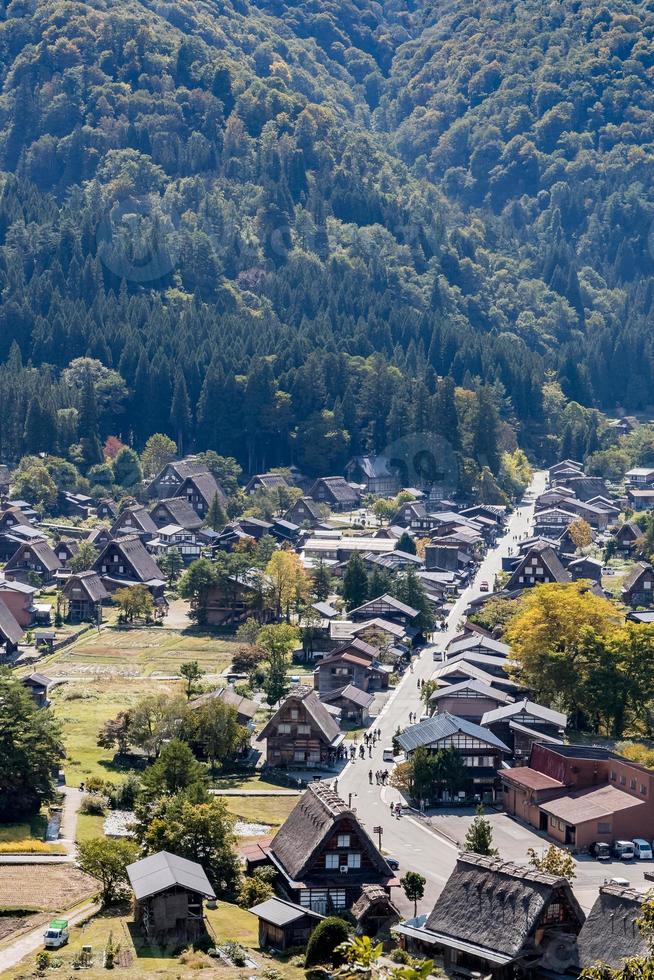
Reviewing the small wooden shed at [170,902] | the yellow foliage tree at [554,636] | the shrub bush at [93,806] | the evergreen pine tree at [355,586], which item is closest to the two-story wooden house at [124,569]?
the evergreen pine tree at [355,586]

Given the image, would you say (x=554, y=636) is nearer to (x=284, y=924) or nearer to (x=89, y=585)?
(x=284, y=924)

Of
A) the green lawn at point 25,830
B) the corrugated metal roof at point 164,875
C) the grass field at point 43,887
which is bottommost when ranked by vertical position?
the grass field at point 43,887

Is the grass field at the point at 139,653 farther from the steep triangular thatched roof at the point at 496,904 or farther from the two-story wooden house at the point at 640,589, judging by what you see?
the steep triangular thatched roof at the point at 496,904

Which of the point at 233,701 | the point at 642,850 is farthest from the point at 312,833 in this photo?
the point at 233,701

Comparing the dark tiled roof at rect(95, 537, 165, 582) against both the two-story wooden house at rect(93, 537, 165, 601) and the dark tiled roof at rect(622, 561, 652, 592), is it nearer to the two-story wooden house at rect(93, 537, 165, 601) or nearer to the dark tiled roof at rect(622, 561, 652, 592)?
the two-story wooden house at rect(93, 537, 165, 601)

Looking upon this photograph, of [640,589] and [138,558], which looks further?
[138,558]

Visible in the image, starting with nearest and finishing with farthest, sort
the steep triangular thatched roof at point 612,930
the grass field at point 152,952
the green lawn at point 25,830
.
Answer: the steep triangular thatched roof at point 612,930
the grass field at point 152,952
the green lawn at point 25,830

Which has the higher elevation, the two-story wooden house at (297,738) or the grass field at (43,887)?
the two-story wooden house at (297,738)
